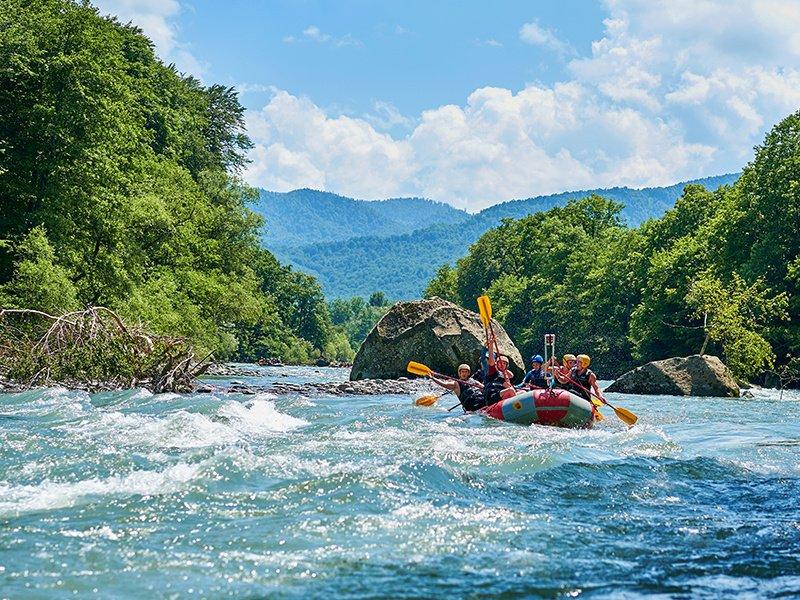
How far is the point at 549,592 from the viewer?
5.41 meters

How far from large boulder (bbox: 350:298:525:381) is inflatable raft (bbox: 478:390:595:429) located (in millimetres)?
11958

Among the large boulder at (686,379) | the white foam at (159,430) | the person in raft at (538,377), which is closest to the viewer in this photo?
the white foam at (159,430)

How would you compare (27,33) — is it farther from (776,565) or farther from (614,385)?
(776,565)

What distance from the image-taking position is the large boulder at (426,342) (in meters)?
27.0

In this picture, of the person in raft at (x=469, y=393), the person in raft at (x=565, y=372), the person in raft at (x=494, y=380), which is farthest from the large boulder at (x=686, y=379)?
the person in raft at (x=469, y=393)

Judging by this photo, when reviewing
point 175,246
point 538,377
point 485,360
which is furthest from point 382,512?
point 175,246

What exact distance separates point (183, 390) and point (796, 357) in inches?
950

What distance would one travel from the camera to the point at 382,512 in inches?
292

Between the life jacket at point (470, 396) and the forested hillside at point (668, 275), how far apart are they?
17.4 m

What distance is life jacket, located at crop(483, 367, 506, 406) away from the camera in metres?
16.6

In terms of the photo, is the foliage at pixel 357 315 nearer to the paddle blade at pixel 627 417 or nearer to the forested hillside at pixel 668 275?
the forested hillside at pixel 668 275

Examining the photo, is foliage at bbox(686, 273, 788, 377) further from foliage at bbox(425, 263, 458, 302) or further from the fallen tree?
foliage at bbox(425, 263, 458, 302)

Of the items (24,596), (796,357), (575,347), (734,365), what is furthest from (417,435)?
(575,347)

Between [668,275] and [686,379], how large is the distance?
19831 millimetres
